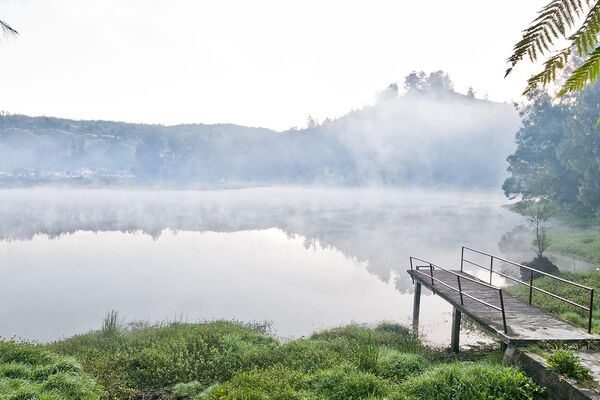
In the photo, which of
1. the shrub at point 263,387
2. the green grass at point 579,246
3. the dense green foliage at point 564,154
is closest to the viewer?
the shrub at point 263,387

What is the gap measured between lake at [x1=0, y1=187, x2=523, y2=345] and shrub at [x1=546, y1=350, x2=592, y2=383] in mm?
10295

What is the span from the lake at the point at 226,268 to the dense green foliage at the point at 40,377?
32.5 feet

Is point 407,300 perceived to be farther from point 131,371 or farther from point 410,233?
point 410,233

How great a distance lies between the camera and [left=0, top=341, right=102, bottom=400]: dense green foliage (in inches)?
340

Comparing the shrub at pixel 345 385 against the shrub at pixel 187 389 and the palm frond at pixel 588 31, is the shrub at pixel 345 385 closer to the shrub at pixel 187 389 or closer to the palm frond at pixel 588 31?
the shrub at pixel 187 389

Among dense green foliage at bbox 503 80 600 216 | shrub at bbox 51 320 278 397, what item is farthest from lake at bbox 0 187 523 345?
dense green foliage at bbox 503 80 600 216

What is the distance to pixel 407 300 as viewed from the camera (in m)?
26.1

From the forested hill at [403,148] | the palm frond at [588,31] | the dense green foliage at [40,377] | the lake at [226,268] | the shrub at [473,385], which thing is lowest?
the lake at [226,268]

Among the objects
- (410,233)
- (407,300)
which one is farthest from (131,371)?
(410,233)

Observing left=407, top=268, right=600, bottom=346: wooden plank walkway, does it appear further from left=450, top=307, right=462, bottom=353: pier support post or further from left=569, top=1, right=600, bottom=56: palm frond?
left=569, top=1, right=600, bottom=56: palm frond

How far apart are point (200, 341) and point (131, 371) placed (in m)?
2.55

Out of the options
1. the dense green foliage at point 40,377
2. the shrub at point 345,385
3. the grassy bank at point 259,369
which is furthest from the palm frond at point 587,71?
the dense green foliage at point 40,377

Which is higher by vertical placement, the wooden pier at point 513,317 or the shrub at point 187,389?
the wooden pier at point 513,317

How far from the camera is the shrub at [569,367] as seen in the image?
7688 mm
